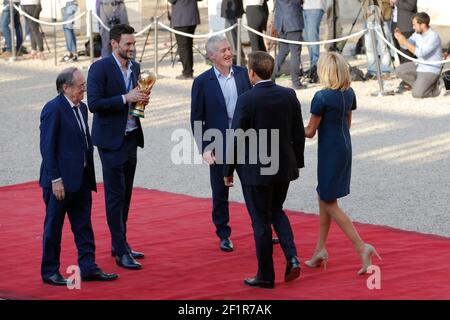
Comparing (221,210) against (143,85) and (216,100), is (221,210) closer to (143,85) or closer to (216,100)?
(216,100)

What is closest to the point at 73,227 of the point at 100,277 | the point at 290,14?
the point at 100,277

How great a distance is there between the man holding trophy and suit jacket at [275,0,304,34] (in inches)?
361

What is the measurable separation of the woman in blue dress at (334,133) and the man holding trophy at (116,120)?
1260 mm

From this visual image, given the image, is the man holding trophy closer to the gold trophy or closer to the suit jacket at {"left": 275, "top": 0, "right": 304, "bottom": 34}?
the gold trophy

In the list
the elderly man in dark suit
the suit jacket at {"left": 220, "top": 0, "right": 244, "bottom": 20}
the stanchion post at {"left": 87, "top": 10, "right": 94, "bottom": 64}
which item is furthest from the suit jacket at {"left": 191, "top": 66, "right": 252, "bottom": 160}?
the stanchion post at {"left": 87, "top": 10, "right": 94, "bottom": 64}

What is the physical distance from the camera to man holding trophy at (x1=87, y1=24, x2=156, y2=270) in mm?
8336

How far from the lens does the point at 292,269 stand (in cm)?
782

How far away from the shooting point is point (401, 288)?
771 centimetres

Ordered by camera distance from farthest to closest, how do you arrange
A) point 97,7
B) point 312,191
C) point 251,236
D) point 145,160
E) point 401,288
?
point 97,7, point 145,160, point 312,191, point 251,236, point 401,288

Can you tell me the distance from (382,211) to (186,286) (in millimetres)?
2876

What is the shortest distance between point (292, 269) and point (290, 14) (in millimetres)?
10006
